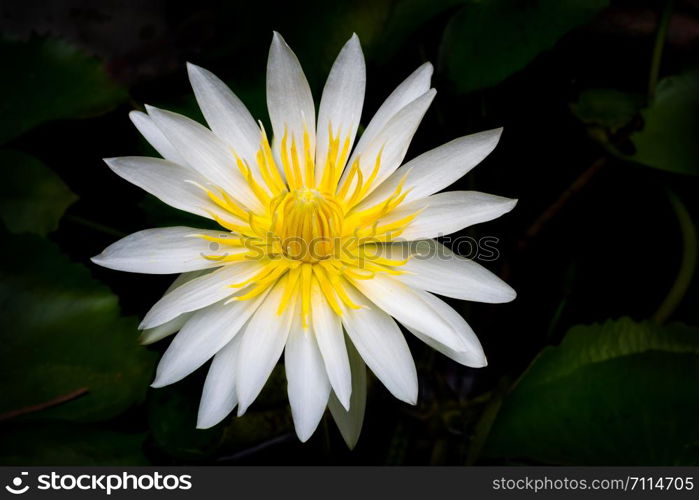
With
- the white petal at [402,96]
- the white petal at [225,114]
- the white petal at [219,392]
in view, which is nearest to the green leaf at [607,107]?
the white petal at [402,96]

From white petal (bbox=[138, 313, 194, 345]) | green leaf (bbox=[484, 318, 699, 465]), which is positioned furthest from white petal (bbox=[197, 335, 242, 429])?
green leaf (bbox=[484, 318, 699, 465])

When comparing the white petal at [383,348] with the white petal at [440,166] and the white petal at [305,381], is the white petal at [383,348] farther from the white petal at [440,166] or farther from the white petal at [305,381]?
the white petal at [440,166]

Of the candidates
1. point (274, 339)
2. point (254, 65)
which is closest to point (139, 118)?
point (254, 65)

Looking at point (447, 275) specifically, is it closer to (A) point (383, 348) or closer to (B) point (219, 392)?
(A) point (383, 348)

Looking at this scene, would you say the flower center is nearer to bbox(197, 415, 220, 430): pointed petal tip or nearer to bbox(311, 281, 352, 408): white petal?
bbox(311, 281, 352, 408): white petal
